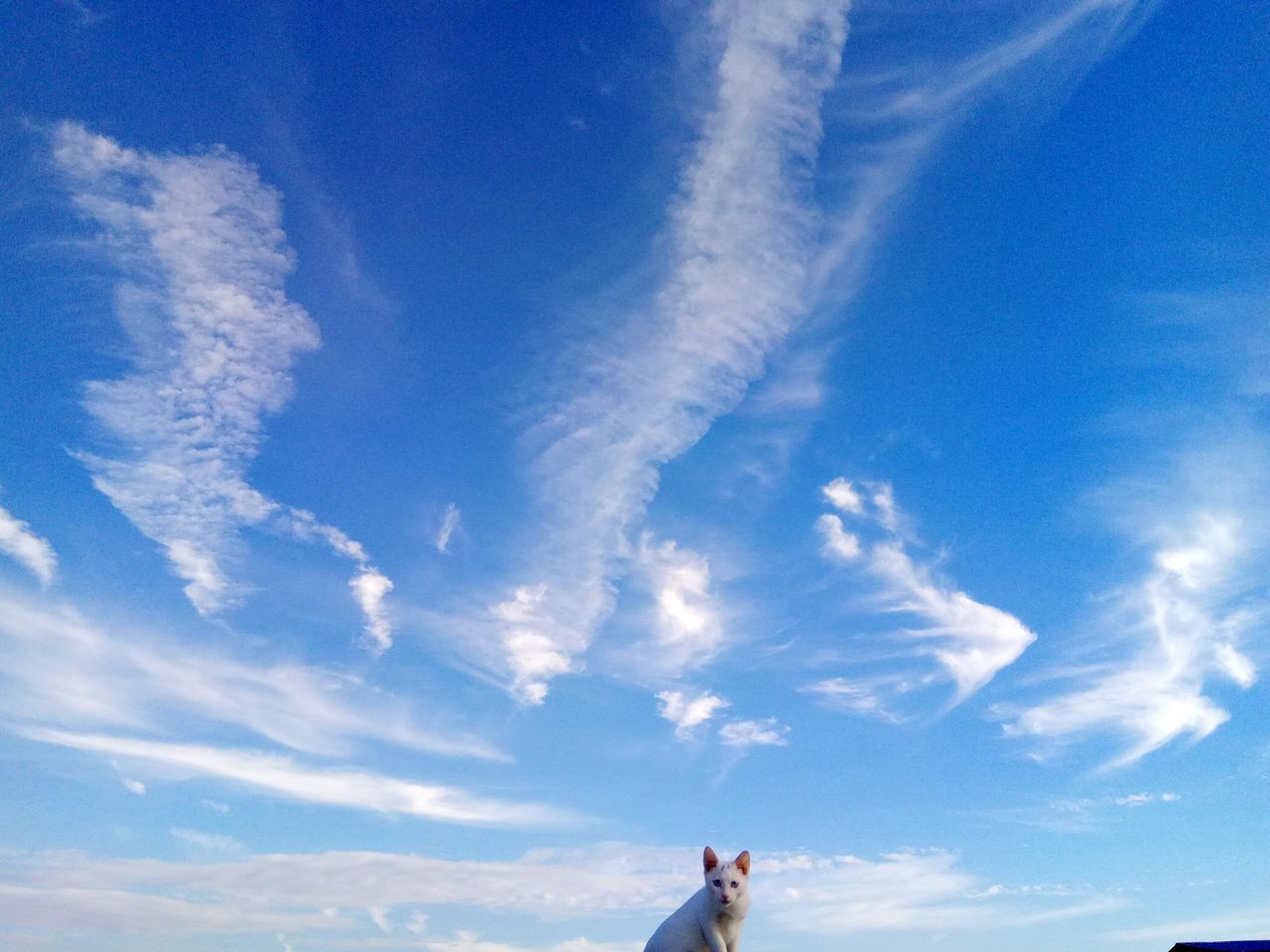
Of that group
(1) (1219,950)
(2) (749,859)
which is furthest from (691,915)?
(1) (1219,950)

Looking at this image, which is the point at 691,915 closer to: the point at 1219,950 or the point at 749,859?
the point at 749,859

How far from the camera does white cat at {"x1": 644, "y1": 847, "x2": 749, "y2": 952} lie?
65.5 feet

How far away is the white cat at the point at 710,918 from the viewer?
19953 mm

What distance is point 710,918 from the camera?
20.0 meters

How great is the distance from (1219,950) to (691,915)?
19.0m

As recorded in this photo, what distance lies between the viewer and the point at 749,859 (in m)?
21.3

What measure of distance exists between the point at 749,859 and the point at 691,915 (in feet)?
6.35

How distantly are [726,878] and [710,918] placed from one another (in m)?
0.91

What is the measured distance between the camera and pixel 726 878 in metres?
20.4

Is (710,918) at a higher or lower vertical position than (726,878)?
lower

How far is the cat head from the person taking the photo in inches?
796

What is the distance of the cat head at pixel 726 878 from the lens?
20219mm

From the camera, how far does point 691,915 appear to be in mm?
20344

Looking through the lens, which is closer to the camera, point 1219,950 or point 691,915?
point 691,915
